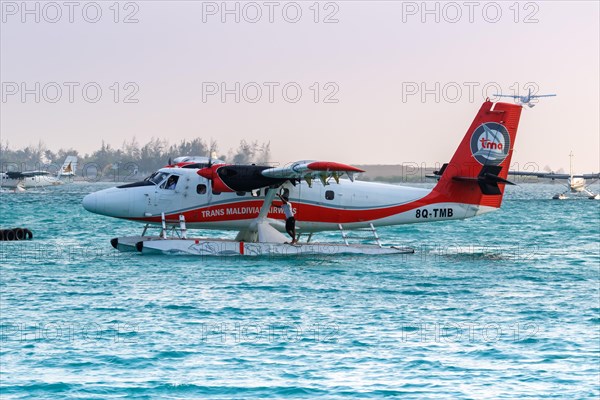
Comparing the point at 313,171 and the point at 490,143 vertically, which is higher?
the point at 490,143

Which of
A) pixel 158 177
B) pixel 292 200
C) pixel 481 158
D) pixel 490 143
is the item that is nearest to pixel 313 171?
pixel 292 200

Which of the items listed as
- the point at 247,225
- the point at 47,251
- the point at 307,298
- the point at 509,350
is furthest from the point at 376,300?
the point at 47,251

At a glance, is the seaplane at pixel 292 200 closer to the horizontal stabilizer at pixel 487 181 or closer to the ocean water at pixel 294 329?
the horizontal stabilizer at pixel 487 181

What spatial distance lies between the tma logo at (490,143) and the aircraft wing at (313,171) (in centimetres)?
721

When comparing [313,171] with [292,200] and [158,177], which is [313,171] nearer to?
[292,200]

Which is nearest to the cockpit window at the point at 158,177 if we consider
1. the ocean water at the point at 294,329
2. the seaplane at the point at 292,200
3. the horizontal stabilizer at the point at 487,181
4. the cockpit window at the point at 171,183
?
the seaplane at the point at 292,200

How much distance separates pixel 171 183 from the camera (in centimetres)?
2873

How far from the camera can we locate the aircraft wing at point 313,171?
24.5m

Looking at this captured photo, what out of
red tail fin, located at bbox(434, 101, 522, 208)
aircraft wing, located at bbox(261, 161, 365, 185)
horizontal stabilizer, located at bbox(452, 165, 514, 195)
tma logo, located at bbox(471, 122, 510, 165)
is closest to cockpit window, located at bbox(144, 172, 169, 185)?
aircraft wing, located at bbox(261, 161, 365, 185)

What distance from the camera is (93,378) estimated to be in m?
13.3

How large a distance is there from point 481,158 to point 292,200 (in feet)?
22.1

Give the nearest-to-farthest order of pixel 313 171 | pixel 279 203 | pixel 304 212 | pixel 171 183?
pixel 313 171 < pixel 171 183 < pixel 279 203 < pixel 304 212

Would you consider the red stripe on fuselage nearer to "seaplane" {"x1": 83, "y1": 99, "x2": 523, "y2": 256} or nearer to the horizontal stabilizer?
"seaplane" {"x1": 83, "y1": 99, "x2": 523, "y2": 256}

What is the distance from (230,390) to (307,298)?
774 cm
